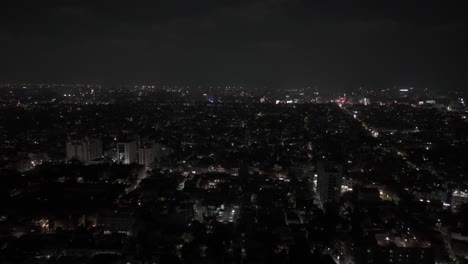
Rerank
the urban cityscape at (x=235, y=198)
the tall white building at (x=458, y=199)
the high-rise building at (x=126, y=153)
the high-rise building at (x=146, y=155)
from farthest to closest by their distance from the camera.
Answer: the high-rise building at (x=126, y=153) → the high-rise building at (x=146, y=155) → the tall white building at (x=458, y=199) → the urban cityscape at (x=235, y=198)

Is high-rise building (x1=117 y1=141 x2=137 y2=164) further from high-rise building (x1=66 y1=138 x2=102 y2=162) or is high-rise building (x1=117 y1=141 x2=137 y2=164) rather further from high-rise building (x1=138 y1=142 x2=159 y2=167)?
high-rise building (x1=66 y1=138 x2=102 y2=162)

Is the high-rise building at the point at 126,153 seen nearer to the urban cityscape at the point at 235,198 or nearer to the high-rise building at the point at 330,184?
the urban cityscape at the point at 235,198

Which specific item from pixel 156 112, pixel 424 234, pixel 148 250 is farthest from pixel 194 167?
pixel 156 112

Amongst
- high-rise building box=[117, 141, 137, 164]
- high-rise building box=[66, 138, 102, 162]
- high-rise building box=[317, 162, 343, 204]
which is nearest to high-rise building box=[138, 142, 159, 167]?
high-rise building box=[117, 141, 137, 164]

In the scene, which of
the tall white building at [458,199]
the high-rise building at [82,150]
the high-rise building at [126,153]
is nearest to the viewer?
the tall white building at [458,199]

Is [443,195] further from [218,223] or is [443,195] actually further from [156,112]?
[156,112]

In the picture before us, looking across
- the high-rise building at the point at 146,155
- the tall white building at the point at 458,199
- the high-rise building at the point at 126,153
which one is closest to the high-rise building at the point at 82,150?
the high-rise building at the point at 126,153

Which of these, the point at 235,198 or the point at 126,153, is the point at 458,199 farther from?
the point at 126,153

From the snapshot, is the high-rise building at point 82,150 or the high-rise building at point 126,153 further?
the high-rise building at point 82,150
